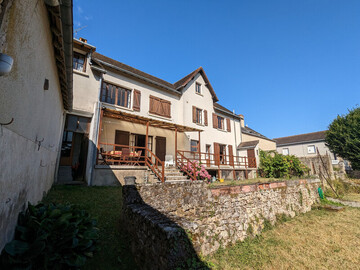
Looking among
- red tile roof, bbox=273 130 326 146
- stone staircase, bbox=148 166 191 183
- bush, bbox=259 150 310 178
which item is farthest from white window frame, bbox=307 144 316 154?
stone staircase, bbox=148 166 191 183

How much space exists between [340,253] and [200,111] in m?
12.7

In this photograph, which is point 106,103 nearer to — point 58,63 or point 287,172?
point 58,63

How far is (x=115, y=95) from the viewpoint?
10930 mm

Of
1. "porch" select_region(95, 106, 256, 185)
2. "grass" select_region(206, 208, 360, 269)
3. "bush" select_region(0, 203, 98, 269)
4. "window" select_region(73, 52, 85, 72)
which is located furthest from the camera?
"window" select_region(73, 52, 85, 72)

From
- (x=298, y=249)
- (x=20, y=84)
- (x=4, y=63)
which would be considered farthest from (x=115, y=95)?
(x=298, y=249)

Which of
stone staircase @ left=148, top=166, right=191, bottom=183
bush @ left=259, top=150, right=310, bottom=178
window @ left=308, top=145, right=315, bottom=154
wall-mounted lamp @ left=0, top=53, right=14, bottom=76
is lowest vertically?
stone staircase @ left=148, top=166, right=191, bottom=183

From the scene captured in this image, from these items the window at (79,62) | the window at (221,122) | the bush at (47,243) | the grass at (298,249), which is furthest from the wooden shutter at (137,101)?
the grass at (298,249)

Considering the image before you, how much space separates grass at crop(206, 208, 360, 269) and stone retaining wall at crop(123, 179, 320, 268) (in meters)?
0.32

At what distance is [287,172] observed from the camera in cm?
1367

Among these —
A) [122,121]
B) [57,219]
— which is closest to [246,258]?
[57,219]

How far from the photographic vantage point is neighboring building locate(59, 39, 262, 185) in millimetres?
8867

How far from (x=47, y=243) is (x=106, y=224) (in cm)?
238

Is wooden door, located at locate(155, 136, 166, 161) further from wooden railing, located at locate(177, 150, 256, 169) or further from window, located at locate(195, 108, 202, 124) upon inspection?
window, located at locate(195, 108, 202, 124)

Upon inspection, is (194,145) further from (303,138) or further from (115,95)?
(303,138)
